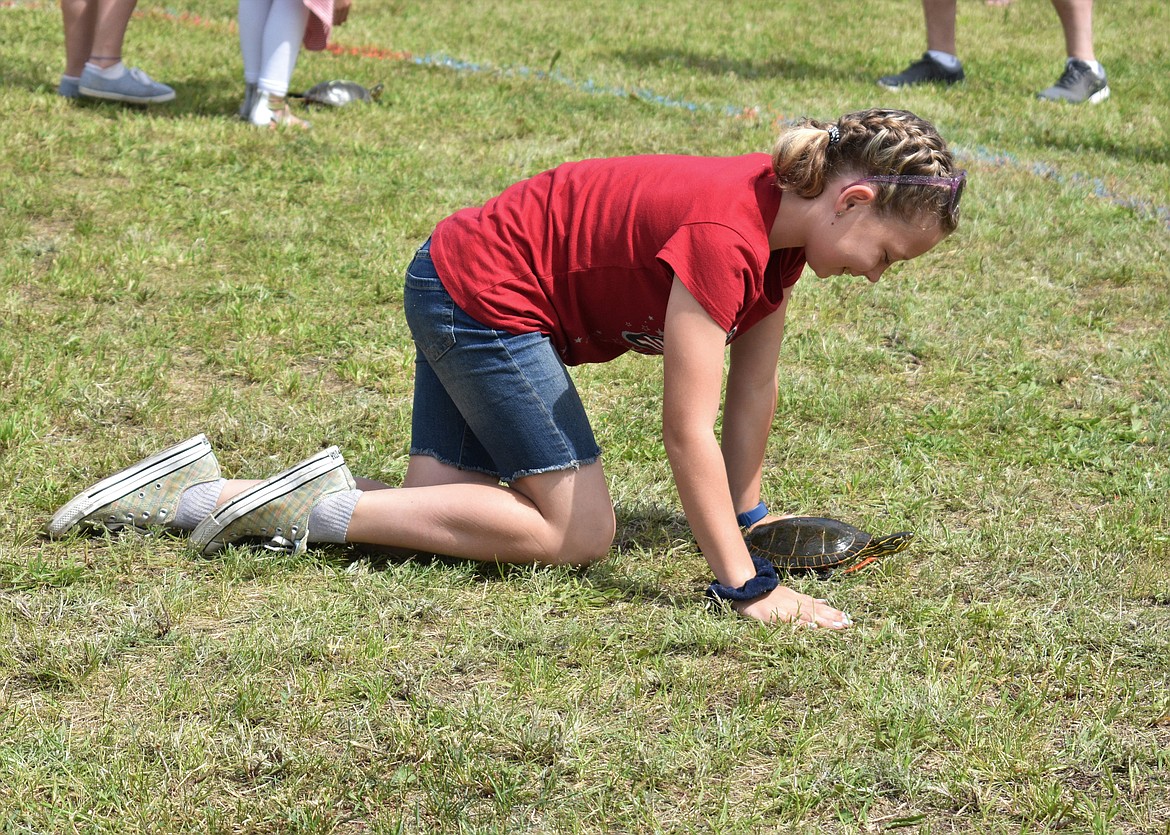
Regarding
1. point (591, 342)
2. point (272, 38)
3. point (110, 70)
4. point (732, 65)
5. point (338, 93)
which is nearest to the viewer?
point (591, 342)

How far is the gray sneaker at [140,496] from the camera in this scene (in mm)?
2938

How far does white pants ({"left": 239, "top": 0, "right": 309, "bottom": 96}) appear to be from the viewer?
19.9 feet

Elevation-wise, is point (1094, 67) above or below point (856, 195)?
below

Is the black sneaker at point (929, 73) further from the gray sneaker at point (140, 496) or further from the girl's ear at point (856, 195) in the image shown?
the gray sneaker at point (140, 496)

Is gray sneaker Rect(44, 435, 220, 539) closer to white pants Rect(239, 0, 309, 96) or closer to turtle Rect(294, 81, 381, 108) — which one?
white pants Rect(239, 0, 309, 96)

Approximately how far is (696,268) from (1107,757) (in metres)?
1.19

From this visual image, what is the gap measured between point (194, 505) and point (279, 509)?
24 cm

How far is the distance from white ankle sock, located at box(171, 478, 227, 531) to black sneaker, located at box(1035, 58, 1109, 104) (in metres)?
6.30

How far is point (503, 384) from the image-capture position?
2.77m

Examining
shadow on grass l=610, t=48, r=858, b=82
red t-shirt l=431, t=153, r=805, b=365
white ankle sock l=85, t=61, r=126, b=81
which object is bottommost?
shadow on grass l=610, t=48, r=858, b=82

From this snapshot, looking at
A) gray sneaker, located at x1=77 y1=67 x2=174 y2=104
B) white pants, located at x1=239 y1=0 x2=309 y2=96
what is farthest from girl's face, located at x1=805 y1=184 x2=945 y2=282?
gray sneaker, located at x1=77 y1=67 x2=174 y2=104

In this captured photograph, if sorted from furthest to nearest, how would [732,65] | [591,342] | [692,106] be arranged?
[732,65], [692,106], [591,342]

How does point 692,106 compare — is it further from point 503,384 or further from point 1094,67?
point 503,384

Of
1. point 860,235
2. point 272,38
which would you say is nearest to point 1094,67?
point 272,38
